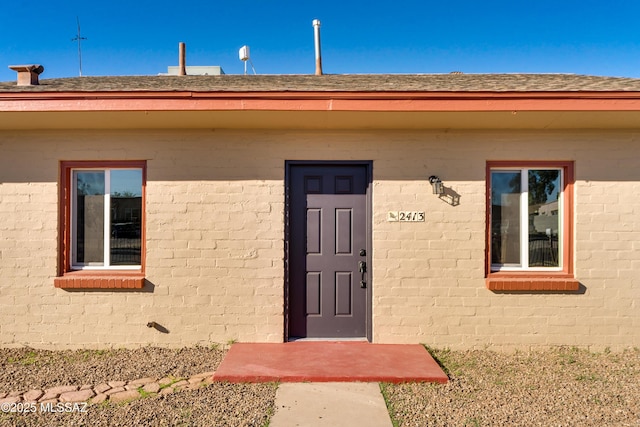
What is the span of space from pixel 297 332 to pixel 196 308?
1.32 m

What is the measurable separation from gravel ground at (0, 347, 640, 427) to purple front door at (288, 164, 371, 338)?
3.70ft

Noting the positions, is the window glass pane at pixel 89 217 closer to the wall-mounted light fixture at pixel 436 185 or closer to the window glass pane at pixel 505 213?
the wall-mounted light fixture at pixel 436 185

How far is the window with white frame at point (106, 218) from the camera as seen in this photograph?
548 centimetres

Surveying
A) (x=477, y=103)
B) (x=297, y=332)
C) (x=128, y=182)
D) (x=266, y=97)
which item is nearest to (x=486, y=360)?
(x=297, y=332)

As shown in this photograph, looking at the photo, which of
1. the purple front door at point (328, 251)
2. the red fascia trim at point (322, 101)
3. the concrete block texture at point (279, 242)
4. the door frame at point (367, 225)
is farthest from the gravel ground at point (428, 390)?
the red fascia trim at point (322, 101)

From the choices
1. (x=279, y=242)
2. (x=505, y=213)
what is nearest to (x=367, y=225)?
(x=279, y=242)

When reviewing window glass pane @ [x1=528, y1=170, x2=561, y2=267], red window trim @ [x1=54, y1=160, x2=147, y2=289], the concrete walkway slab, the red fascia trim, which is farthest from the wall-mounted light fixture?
red window trim @ [x1=54, y1=160, x2=147, y2=289]

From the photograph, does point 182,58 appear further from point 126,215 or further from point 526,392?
point 526,392

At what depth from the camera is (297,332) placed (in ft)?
18.0

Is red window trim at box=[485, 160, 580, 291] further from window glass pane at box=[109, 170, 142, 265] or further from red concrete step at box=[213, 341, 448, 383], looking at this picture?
window glass pane at box=[109, 170, 142, 265]

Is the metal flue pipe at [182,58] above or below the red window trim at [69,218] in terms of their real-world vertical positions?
above

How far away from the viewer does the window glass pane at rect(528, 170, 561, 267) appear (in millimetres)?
5473

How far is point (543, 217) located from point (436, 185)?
1.51m

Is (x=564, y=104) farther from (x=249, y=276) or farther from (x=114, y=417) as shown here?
(x=114, y=417)
